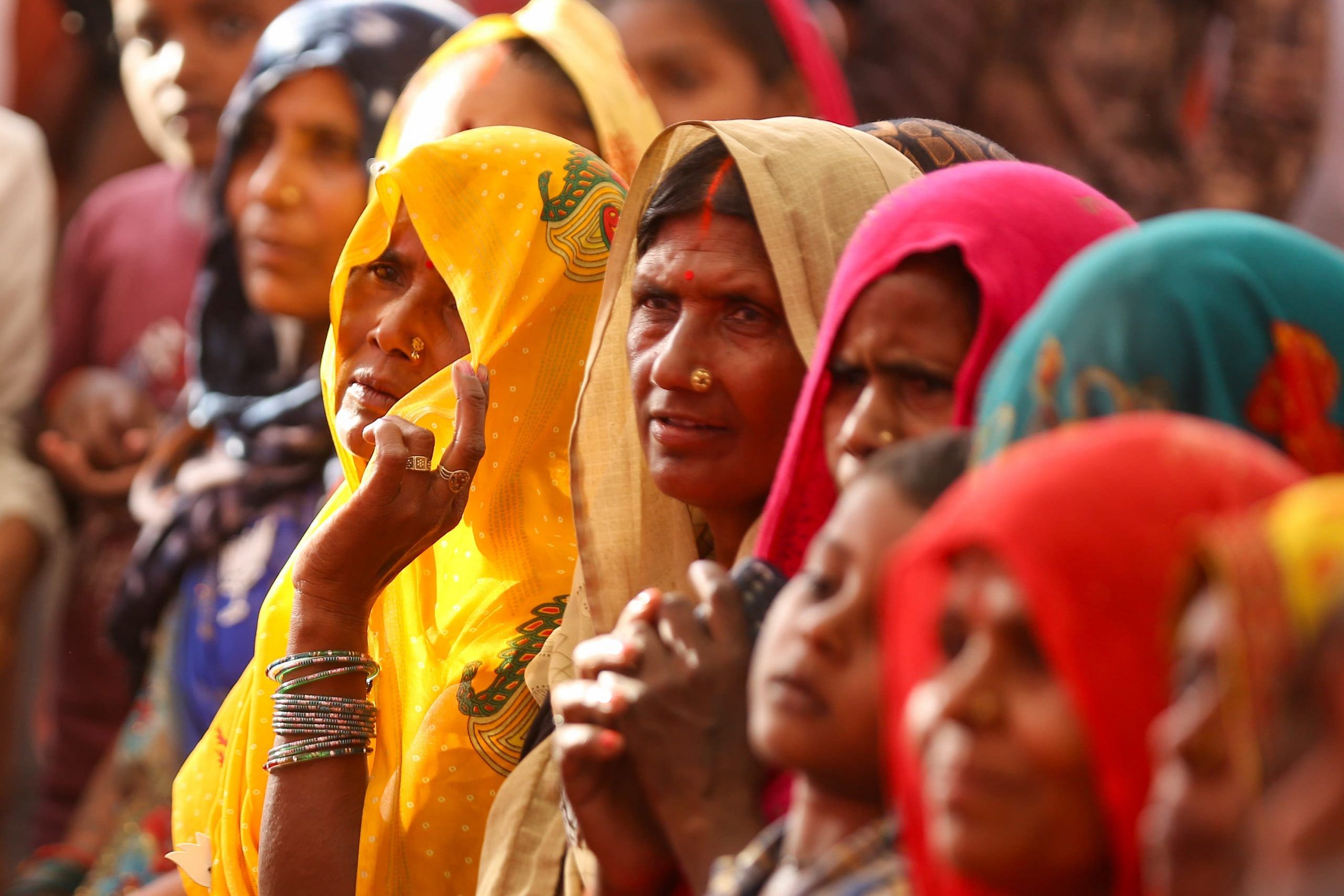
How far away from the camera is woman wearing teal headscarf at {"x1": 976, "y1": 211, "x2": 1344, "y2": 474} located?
44.2 inches

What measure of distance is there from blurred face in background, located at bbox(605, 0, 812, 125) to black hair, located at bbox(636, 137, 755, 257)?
1.50 meters

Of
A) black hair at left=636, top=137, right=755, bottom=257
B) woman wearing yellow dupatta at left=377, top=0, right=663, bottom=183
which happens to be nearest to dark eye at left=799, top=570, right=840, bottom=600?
black hair at left=636, top=137, right=755, bottom=257

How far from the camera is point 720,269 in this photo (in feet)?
5.67

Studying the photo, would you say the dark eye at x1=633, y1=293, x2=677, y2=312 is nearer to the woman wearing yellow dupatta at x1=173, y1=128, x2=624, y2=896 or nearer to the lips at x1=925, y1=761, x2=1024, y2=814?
the woman wearing yellow dupatta at x1=173, y1=128, x2=624, y2=896

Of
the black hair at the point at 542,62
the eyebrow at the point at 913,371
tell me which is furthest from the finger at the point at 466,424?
the black hair at the point at 542,62

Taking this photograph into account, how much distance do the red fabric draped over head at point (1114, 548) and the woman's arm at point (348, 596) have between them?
1071 mm

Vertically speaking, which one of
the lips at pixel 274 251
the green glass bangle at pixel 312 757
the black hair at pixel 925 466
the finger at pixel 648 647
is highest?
the black hair at pixel 925 466

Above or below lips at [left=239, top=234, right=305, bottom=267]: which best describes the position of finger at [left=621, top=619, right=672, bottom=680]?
above

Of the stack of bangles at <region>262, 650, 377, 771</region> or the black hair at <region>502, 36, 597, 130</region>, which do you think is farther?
the black hair at <region>502, 36, 597, 130</region>

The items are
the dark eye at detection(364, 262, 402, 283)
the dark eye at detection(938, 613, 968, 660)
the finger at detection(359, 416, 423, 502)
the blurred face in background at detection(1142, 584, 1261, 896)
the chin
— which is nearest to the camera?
the blurred face in background at detection(1142, 584, 1261, 896)

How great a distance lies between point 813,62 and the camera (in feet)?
11.1

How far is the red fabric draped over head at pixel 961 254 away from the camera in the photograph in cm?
139

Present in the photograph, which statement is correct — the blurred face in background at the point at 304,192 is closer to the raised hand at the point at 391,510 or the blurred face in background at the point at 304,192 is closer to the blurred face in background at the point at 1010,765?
the raised hand at the point at 391,510

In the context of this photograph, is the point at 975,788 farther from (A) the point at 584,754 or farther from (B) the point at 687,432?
(B) the point at 687,432
